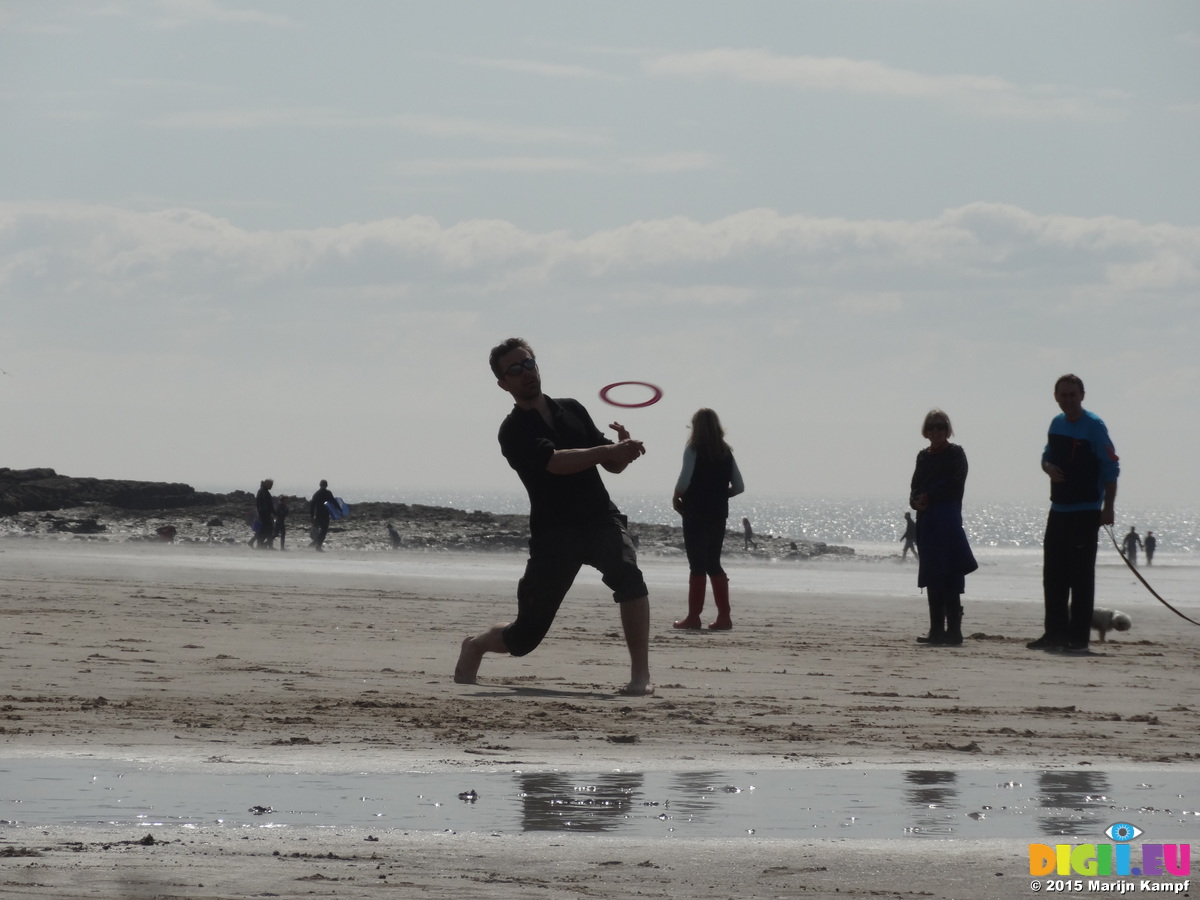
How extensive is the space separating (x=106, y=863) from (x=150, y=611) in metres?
7.72

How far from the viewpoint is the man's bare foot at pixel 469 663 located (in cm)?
703

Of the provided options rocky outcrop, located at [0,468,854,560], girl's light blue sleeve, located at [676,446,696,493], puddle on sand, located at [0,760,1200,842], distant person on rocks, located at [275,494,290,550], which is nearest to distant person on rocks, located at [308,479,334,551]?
distant person on rocks, located at [275,494,290,550]

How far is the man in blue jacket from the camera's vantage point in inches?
394

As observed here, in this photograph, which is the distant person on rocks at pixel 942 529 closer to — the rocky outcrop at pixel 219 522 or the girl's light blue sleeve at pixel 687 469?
the girl's light blue sleeve at pixel 687 469

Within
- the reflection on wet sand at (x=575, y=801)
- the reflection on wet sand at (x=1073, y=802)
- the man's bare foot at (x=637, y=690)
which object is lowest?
the reflection on wet sand at (x=575, y=801)

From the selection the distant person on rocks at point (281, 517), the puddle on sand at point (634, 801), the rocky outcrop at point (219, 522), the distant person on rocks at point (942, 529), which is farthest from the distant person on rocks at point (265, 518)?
the puddle on sand at point (634, 801)

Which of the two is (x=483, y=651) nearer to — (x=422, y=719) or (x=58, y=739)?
(x=422, y=719)

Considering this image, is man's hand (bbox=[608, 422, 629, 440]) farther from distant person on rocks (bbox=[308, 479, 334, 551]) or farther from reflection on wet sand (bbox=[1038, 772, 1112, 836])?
distant person on rocks (bbox=[308, 479, 334, 551])

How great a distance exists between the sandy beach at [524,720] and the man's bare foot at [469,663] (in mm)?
84

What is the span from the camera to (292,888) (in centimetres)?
342

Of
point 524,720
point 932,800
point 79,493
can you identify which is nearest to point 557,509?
point 524,720

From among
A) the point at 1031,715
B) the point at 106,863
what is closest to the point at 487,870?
the point at 106,863

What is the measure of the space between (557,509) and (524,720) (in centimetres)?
105

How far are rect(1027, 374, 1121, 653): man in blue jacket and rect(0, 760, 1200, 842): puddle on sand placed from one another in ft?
17.0
